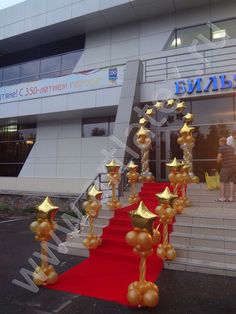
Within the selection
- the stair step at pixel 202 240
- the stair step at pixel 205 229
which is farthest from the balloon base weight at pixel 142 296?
the stair step at pixel 205 229

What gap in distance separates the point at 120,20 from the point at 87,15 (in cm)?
159

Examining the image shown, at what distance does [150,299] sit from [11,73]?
18419 millimetres

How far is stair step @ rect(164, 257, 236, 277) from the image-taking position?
5.43 m

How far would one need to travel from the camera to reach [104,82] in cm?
1359

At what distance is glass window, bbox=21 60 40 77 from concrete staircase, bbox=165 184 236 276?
1444cm

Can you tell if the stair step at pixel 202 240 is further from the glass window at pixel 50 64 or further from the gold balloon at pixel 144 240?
the glass window at pixel 50 64

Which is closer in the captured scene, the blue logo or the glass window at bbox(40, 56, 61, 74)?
the blue logo

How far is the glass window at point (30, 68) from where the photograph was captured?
18.6 meters

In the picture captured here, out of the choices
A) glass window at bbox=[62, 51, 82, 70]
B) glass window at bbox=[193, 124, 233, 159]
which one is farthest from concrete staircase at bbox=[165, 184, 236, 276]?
glass window at bbox=[62, 51, 82, 70]

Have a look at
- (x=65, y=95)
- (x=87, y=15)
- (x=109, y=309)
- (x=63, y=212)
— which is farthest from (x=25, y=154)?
(x=109, y=309)

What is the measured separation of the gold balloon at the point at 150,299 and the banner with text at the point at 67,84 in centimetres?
1002

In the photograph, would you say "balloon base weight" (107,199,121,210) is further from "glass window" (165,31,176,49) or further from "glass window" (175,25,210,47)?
"glass window" (165,31,176,49)

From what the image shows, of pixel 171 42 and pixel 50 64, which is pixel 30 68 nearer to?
pixel 50 64

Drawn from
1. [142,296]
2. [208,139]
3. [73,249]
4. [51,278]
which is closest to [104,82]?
[208,139]
